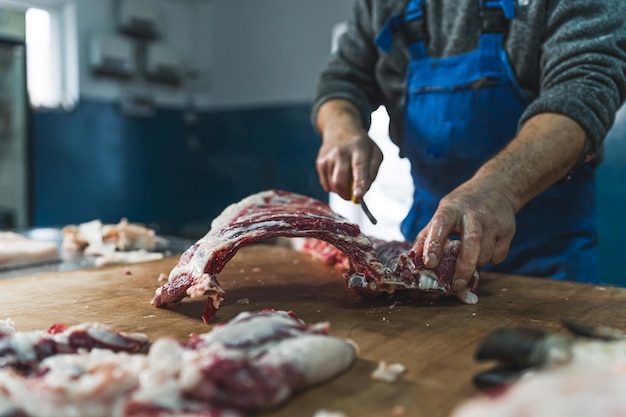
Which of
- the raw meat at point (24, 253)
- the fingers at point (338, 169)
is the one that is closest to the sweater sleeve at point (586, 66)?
the fingers at point (338, 169)

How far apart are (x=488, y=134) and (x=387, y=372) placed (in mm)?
1743

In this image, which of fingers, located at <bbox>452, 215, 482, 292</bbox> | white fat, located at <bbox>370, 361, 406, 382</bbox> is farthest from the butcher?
white fat, located at <bbox>370, 361, 406, 382</bbox>

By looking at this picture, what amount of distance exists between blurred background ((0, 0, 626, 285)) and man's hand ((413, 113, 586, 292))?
2779mm

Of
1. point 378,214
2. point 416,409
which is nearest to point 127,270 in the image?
point 416,409

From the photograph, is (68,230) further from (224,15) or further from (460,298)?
(224,15)

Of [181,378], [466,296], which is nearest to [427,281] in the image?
[466,296]

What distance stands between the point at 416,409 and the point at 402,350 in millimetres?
356

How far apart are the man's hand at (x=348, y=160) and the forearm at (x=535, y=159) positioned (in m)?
0.51

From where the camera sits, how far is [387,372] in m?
1.34

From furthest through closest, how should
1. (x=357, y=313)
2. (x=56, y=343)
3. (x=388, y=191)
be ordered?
(x=388, y=191)
(x=357, y=313)
(x=56, y=343)

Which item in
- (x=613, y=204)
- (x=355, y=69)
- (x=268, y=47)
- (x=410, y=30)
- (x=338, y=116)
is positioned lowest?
(x=613, y=204)

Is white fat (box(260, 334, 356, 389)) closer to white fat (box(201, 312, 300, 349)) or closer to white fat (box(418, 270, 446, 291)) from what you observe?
white fat (box(201, 312, 300, 349))

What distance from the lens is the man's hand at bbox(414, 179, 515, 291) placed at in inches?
76.0

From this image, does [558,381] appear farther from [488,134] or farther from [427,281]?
[488,134]
